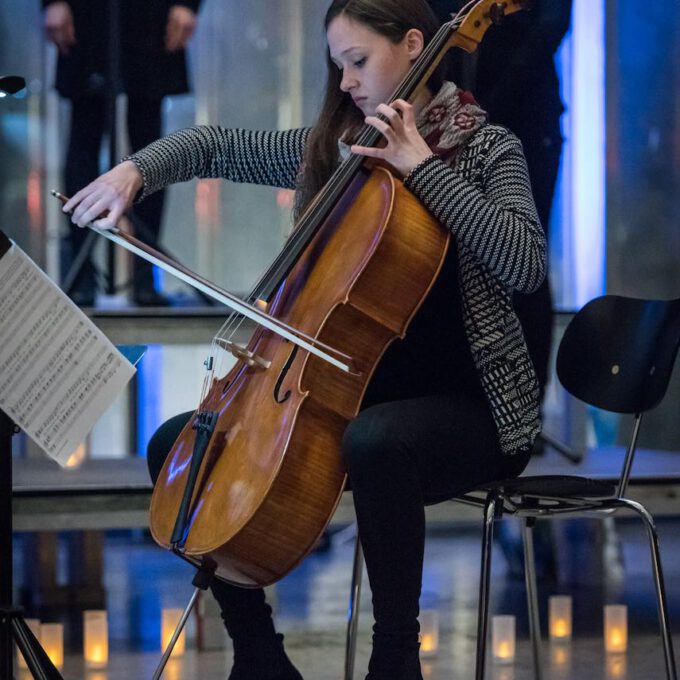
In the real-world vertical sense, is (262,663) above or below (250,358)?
below

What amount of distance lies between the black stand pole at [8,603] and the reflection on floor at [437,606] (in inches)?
23.0

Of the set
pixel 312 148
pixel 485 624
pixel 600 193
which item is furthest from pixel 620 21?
pixel 485 624

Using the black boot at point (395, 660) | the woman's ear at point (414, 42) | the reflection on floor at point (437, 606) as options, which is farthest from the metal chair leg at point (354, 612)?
the woman's ear at point (414, 42)

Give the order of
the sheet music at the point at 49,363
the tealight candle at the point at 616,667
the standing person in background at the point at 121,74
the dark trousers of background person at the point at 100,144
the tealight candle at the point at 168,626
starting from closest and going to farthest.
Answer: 1. the sheet music at the point at 49,363
2. the tealight candle at the point at 616,667
3. the tealight candle at the point at 168,626
4. the standing person in background at the point at 121,74
5. the dark trousers of background person at the point at 100,144

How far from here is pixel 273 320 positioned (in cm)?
149

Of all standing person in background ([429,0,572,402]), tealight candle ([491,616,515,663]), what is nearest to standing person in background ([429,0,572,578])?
standing person in background ([429,0,572,402])

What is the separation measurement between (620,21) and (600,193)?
0.62 metres

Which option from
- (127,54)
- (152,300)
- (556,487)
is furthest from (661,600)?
(127,54)

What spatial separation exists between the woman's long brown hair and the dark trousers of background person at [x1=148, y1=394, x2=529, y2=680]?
38 cm

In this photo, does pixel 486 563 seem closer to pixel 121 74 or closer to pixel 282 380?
pixel 282 380

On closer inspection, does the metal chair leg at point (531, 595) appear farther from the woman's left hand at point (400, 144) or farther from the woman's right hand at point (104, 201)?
the woman's right hand at point (104, 201)

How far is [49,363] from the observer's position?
4.52 ft

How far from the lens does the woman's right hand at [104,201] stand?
4.98 feet

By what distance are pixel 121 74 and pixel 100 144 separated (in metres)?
0.55
